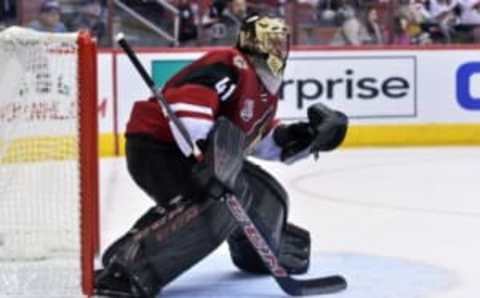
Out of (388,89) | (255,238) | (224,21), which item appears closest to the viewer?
(255,238)

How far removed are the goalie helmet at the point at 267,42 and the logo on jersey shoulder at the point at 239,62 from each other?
0.15 ft

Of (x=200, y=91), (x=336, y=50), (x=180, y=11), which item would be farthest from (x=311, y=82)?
(x=200, y=91)

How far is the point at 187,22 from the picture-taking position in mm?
9719

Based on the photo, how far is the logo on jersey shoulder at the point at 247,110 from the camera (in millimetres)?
4125

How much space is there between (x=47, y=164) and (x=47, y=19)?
461cm

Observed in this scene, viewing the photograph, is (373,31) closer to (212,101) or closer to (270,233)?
(270,233)

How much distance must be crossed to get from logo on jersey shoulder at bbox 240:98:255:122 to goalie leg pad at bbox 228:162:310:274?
23 cm

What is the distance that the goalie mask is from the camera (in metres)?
4.11

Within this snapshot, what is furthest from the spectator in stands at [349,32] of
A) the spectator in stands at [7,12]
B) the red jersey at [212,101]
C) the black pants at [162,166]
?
the black pants at [162,166]

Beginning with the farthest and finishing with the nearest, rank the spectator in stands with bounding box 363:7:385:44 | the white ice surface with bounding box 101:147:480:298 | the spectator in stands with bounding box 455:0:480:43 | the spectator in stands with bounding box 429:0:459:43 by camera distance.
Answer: the spectator in stands with bounding box 429:0:459:43 → the spectator in stands with bounding box 455:0:480:43 → the spectator in stands with bounding box 363:7:385:44 → the white ice surface with bounding box 101:147:480:298

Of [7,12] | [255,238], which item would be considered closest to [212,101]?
[255,238]

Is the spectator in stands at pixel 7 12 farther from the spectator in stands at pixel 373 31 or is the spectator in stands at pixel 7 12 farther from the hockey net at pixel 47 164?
the hockey net at pixel 47 164

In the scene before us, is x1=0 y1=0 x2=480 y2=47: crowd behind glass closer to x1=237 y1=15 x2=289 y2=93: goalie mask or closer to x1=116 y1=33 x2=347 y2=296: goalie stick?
x1=237 y1=15 x2=289 y2=93: goalie mask

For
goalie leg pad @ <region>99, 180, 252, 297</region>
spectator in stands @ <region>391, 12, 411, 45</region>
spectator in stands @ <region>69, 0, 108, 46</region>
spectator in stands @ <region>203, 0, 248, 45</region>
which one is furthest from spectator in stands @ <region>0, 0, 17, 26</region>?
goalie leg pad @ <region>99, 180, 252, 297</region>
